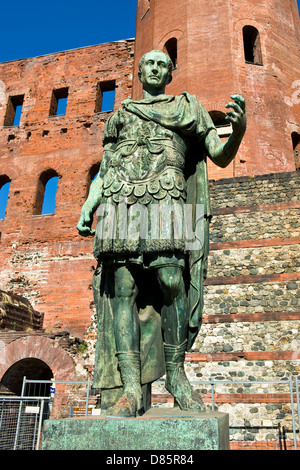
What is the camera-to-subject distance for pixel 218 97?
1416cm

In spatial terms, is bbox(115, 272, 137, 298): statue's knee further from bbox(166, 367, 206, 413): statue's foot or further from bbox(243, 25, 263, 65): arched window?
bbox(243, 25, 263, 65): arched window

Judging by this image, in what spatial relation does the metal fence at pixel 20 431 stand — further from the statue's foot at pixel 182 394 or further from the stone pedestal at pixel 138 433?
the stone pedestal at pixel 138 433

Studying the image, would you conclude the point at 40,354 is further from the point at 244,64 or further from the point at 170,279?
the point at 244,64

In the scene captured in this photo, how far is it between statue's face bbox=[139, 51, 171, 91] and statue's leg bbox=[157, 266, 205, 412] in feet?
4.44

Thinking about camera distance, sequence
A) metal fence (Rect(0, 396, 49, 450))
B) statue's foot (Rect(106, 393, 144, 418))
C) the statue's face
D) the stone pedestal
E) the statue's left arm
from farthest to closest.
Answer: metal fence (Rect(0, 396, 49, 450)) → the statue's face → the statue's left arm → statue's foot (Rect(106, 393, 144, 418)) → the stone pedestal

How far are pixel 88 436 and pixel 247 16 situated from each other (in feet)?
53.7

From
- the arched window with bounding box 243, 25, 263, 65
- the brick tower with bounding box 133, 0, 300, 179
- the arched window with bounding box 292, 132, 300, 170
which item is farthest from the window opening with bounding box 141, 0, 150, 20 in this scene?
the arched window with bounding box 292, 132, 300, 170

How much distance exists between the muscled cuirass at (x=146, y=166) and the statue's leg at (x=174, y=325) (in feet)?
1.62

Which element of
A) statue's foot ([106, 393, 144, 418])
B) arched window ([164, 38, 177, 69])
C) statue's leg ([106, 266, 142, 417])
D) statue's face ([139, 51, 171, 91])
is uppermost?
arched window ([164, 38, 177, 69])

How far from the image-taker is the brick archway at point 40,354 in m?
11.4

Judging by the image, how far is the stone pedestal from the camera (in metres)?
2.03

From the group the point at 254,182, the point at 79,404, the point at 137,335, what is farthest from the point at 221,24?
the point at 137,335

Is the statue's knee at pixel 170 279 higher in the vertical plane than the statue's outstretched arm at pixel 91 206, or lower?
lower

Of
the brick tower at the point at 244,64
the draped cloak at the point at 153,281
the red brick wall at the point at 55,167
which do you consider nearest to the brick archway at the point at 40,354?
the red brick wall at the point at 55,167
